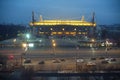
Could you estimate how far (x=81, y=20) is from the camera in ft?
85.5

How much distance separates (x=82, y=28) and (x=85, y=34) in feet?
2.59

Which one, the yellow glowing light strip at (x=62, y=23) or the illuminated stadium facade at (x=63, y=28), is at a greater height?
the yellow glowing light strip at (x=62, y=23)

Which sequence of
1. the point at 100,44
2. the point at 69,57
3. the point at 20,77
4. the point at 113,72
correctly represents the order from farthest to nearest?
the point at 100,44 < the point at 69,57 < the point at 113,72 < the point at 20,77

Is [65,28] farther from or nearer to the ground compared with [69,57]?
farther from the ground

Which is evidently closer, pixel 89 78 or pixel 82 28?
pixel 89 78

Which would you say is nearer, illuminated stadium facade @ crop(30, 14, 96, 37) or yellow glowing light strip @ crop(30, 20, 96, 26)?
illuminated stadium facade @ crop(30, 14, 96, 37)

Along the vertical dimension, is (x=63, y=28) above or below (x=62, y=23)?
below

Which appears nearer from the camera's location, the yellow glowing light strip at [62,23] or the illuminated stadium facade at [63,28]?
the illuminated stadium facade at [63,28]

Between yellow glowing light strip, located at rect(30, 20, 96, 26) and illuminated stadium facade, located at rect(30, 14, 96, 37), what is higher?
yellow glowing light strip, located at rect(30, 20, 96, 26)

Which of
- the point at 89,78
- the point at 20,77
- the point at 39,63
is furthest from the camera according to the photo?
the point at 39,63

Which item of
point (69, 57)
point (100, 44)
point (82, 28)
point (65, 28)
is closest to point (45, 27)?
point (65, 28)

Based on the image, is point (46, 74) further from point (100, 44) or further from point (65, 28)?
point (65, 28)

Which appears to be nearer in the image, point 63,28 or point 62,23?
point 63,28

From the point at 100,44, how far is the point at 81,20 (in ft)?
43.5
